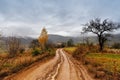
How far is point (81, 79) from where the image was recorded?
1795 cm

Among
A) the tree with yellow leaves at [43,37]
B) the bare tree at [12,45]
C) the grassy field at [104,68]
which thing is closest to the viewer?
the grassy field at [104,68]

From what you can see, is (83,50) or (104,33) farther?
(104,33)

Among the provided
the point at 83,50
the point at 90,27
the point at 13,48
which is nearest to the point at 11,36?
the point at 13,48

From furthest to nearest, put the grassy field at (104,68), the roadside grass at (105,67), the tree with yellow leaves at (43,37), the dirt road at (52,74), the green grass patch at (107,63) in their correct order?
1. the tree with yellow leaves at (43,37)
2. the green grass patch at (107,63)
3. the roadside grass at (105,67)
4. the grassy field at (104,68)
5. the dirt road at (52,74)

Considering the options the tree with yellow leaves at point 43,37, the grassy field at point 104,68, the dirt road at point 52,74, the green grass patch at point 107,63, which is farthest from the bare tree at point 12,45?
the tree with yellow leaves at point 43,37

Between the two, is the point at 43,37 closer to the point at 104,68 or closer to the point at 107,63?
the point at 107,63

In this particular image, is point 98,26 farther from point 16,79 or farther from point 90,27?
point 16,79

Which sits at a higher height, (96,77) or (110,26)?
(110,26)

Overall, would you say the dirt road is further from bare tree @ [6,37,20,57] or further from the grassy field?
bare tree @ [6,37,20,57]

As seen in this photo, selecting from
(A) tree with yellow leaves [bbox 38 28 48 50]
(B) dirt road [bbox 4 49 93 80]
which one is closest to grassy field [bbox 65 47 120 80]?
(B) dirt road [bbox 4 49 93 80]

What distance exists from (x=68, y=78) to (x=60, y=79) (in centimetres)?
103

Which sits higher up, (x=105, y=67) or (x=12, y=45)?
(x=12, y=45)

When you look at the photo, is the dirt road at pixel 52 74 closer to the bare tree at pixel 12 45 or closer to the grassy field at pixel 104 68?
the grassy field at pixel 104 68

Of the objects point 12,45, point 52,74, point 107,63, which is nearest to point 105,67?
point 107,63
